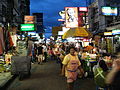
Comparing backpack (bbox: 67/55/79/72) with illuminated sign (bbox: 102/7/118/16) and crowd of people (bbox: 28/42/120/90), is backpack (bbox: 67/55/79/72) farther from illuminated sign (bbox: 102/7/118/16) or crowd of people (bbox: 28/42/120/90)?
illuminated sign (bbox: 102/7/118/16)

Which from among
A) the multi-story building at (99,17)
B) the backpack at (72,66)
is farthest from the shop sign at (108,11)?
the backpack at (72,66)

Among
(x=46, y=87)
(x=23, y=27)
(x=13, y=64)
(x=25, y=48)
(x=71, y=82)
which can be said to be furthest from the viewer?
(x=23, y=27)

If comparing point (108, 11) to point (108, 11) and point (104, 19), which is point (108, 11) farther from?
point (104, 19)

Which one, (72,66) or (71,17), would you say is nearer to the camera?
(72,66)

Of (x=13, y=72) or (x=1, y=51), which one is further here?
(x=13, y=72)

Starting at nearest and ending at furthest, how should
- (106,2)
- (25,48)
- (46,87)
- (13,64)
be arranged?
(46,87) < (13,64) < (25,48) < (106,2)

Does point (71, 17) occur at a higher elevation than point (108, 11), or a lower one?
lower

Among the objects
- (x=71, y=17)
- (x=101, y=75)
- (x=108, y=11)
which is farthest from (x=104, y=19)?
(x=101, y=75)

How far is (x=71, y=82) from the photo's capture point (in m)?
6.67

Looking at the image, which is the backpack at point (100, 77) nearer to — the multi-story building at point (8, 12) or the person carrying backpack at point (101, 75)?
the person carrying backpack at point (101, 75)

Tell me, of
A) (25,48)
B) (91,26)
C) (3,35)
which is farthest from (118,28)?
(91,26)

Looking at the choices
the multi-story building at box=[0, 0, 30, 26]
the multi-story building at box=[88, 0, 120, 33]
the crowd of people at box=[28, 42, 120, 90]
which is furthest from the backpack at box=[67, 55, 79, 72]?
the multi-story building at box=[88, 0, 120, 33]

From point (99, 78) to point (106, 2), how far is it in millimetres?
33586

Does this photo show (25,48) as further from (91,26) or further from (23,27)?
(91,26)
